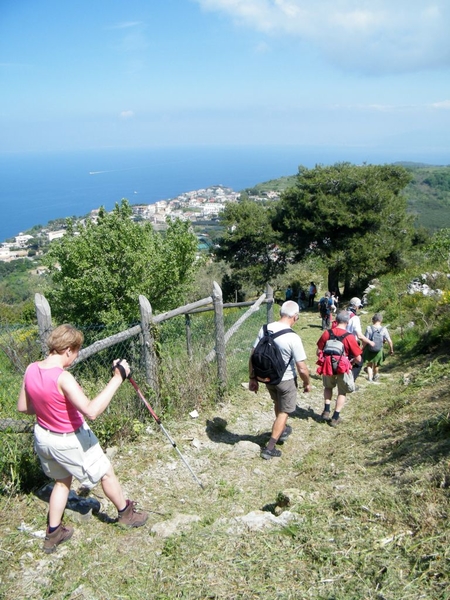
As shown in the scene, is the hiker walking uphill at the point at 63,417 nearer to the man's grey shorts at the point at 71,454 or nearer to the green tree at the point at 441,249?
the man's grey shorts at the point at 71,454

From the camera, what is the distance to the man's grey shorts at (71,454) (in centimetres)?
333

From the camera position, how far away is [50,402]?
10.6 feet

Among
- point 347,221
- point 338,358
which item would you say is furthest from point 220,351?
point 347,221

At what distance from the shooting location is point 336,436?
600cm

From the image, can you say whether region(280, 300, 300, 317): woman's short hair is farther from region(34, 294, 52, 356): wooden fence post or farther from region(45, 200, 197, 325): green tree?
region(45, 200, 197, 325): green tree

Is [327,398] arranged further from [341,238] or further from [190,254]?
[341,238]

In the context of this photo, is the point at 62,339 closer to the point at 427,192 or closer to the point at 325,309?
the point at 325,309

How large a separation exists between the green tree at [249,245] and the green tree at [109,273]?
34.2 ft

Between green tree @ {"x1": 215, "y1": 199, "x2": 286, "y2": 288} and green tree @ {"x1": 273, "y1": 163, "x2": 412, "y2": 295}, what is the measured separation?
5.43 ft

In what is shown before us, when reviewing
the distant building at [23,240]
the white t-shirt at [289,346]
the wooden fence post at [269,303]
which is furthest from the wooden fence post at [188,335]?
the distant building at [23,240]

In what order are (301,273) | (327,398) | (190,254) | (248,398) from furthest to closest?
(301,273)
(190,254)
(248,398)
(327,398)

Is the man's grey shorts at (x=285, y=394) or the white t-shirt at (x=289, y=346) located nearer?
the white t-shirt at (x=289, y=346)

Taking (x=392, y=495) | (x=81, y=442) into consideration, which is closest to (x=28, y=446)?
(x=81, y=442)

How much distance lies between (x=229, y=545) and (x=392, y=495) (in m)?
1.38
